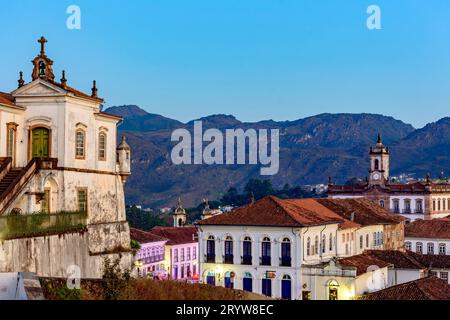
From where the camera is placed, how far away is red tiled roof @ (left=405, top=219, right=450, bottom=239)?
79125 mm

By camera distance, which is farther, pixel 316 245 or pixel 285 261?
pixel 316 245

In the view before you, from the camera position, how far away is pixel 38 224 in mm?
27781

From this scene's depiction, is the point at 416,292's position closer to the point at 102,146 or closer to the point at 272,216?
the point at 272,216

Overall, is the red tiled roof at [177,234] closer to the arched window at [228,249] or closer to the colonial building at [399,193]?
the colonial building at [399,193]

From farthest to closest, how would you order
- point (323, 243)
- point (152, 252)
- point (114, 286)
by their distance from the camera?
point (152, 252) < point (323, 243) < point (114, 286)

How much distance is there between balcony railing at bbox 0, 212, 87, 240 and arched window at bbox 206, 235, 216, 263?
22.2m

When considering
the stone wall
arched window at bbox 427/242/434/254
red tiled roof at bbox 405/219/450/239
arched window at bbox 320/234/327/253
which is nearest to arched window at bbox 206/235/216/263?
arched window at bbox 320/234/327/253

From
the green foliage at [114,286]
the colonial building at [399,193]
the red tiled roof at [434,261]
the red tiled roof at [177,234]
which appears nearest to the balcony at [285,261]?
the red tiled roof at [434,261]

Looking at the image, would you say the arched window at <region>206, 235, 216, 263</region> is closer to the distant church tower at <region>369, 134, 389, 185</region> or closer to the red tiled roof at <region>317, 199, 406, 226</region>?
the red tiled roof at <region>317, 199, 406, 226</region>

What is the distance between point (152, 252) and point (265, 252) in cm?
3006

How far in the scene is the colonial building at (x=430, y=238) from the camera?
78.6m

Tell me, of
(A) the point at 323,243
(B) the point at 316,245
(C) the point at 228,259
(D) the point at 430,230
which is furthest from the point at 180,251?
(B) the point at 316,245

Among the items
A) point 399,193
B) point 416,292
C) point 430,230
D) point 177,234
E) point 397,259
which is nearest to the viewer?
point 416,292
